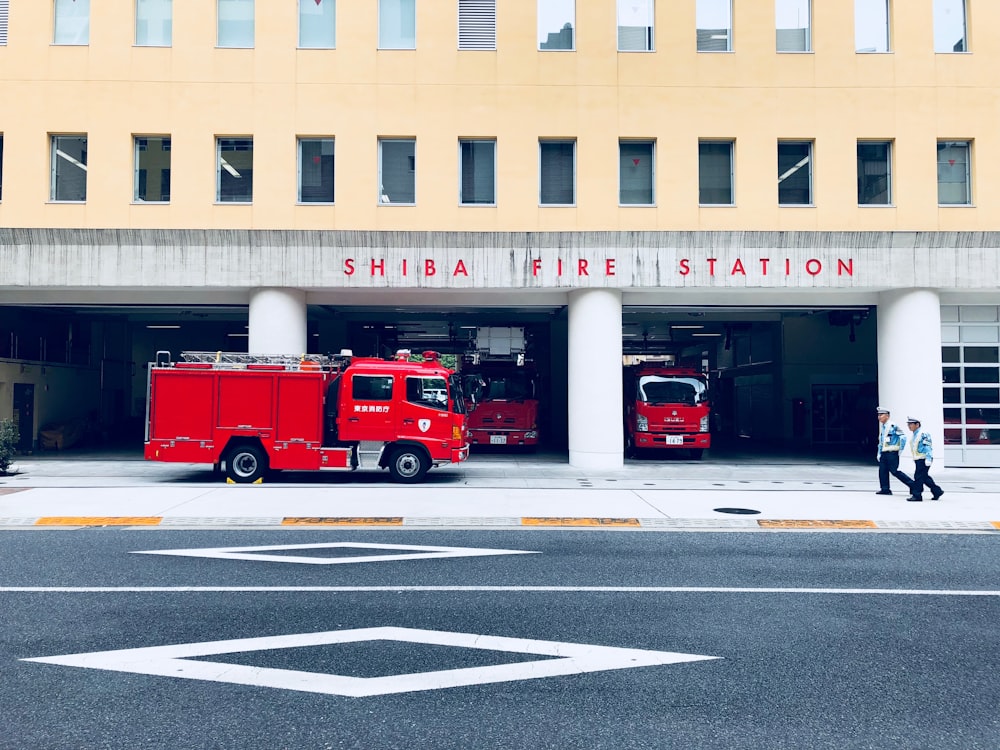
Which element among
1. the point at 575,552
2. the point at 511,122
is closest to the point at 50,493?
the point at 575,552

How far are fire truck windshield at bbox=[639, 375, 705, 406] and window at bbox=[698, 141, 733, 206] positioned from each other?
5404 mm

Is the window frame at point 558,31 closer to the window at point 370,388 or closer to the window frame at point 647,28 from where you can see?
the window frame at point 647,28

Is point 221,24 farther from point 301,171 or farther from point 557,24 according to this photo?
point 557,24

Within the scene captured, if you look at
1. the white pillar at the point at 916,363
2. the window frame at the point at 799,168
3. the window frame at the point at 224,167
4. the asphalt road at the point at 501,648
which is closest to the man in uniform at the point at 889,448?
the asphalt road at the point at 501,648

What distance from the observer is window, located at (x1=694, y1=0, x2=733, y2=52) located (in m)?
19.8

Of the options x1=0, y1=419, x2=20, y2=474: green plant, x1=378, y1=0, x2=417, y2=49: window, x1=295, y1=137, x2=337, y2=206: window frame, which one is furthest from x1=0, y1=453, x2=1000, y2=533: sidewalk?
x1=378, y1=0, x2=417, y2=49: window

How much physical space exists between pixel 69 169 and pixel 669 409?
16807mm

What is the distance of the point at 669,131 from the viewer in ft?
64.1

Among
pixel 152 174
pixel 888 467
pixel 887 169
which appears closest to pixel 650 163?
pixel 887 169

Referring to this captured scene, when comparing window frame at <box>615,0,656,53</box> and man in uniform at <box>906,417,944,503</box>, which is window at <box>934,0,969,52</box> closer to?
window frame at <box>615,0,656,53</box>

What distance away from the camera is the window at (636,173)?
19.8 meters

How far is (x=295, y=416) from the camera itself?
1591 cm

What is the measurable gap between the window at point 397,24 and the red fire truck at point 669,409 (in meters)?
11.0

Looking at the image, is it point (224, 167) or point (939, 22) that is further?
point (939, 22)
